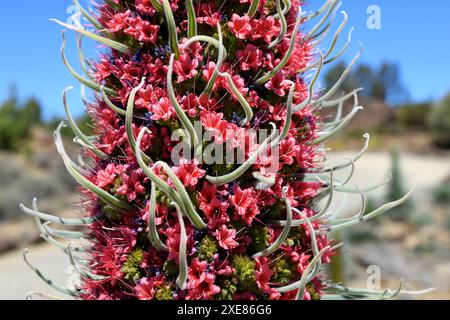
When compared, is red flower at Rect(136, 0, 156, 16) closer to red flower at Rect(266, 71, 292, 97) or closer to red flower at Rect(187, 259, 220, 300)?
red flower at Rect(266, 71, 292, 97)

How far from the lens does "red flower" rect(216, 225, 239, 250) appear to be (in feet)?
5.60

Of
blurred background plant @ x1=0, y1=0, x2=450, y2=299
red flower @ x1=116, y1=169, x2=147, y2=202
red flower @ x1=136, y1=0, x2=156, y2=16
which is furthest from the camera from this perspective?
blurred background plant @ x1=0, y1=0, x2=450, y2=299

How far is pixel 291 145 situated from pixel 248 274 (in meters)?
0.47

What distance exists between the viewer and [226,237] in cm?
172

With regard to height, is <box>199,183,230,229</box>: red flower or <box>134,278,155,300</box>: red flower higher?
<box>199,183,230,229</box>: red flower

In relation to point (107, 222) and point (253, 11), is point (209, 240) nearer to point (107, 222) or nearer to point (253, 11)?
point (107, 222)

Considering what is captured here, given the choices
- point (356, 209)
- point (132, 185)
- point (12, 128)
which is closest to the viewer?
point (132, 185)

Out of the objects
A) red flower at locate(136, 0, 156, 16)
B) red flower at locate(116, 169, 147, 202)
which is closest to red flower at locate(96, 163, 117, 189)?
red flower at locate(116, 169, 147, 202)

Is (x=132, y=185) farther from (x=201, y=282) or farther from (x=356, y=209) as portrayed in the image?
(x=356, y=209)

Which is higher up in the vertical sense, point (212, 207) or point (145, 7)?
point (145, 7)

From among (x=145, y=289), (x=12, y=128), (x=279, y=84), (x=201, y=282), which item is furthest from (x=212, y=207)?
(x=12, y=128)

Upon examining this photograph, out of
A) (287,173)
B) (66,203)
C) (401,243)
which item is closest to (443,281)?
(401,243)

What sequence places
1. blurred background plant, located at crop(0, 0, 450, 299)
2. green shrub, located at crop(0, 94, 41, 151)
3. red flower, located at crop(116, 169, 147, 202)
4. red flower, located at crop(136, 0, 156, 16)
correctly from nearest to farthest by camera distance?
red flower, located at crop(116, 169, 147, 202) → red flower, located at crop(136, 0, 156, 16) → blurred background plant, located at crop(0, 0, 450, 299) → green shrub, located at crop(0, 94, 41, 151)
